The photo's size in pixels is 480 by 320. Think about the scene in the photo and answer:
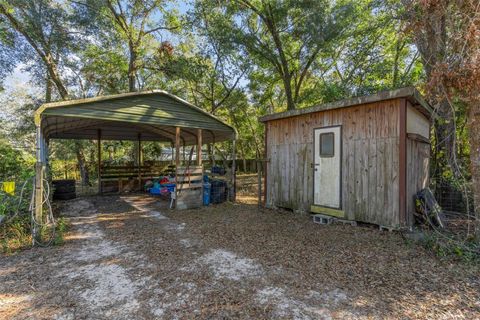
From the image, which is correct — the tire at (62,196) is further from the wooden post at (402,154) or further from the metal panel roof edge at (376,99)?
the wooden post at (402,154)

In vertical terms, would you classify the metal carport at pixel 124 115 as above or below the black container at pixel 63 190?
above

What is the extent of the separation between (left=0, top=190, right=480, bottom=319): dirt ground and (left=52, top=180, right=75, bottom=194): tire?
4374mm

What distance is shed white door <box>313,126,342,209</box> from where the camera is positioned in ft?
17.0

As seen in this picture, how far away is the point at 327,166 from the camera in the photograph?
5.38 meters

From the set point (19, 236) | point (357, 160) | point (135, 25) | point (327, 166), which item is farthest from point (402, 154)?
point (135, 25)

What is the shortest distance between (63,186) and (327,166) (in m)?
8.57

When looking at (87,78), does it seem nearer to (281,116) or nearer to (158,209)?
(158,209)

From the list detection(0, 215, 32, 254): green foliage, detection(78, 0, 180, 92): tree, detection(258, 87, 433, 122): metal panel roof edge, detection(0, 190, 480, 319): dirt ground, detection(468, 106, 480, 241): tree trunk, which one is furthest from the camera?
detection(78, 0, 180, 92): tree

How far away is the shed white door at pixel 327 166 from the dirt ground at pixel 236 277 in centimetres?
73

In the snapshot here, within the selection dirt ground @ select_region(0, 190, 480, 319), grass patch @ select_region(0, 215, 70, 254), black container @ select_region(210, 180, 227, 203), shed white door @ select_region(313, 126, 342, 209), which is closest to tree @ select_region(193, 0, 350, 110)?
black container @ select_region(210, 180, 227, 203)

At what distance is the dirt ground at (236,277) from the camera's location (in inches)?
87.9

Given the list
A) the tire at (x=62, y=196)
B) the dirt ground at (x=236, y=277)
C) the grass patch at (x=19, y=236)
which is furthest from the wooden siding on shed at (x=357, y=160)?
the tire at (x=62, y=196)

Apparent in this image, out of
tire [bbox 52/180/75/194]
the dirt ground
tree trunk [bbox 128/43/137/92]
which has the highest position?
tree trunk [bbox 128/43/137/92]

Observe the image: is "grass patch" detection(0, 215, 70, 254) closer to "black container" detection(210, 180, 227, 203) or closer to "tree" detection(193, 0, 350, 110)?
"black container" detection(210, 180, 227, 203)
